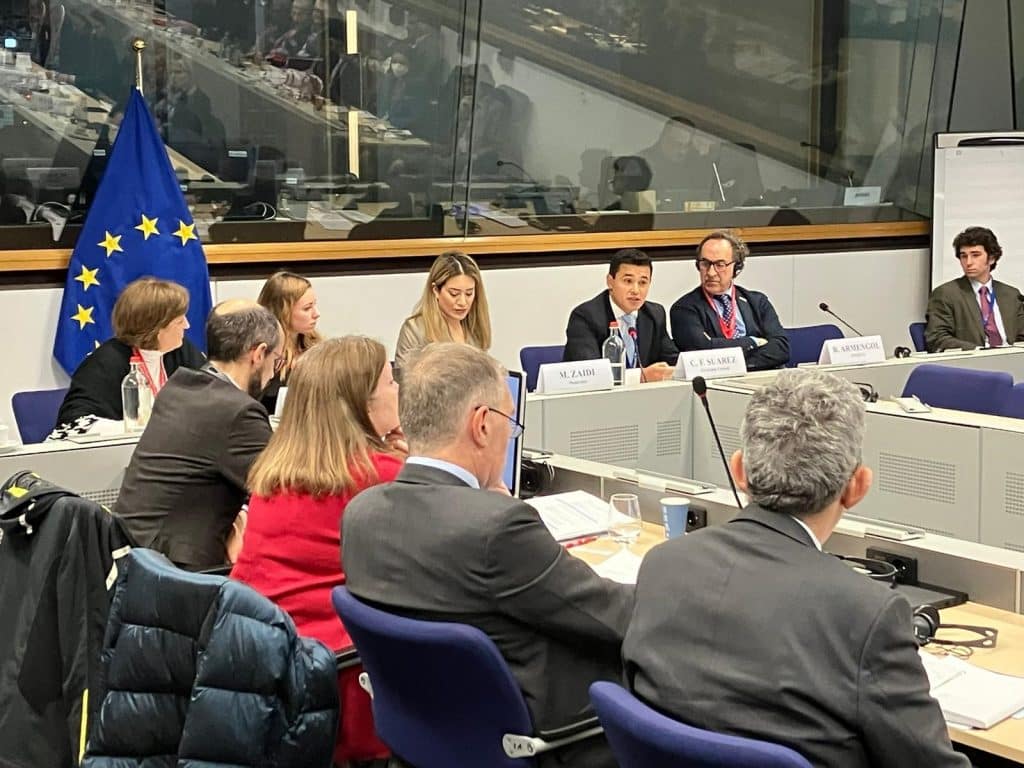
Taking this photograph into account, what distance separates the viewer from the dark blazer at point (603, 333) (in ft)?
20.0

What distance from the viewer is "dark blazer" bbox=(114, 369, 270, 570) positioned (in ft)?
11.9

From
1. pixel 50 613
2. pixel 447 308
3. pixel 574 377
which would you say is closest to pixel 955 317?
pixel 447 308

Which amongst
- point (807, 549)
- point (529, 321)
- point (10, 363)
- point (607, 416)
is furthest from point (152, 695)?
point (529, 321)

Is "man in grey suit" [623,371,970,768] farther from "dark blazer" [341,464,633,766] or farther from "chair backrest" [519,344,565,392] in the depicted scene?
"chair backrest" [519,344,565,392]

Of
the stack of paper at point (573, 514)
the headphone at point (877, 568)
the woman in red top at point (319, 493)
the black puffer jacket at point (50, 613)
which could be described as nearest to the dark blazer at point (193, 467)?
the black puffer jacket at point (50, 613)

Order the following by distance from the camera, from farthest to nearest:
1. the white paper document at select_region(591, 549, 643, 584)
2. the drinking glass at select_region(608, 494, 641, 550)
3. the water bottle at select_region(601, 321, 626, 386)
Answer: the water bottle at select_region(601, 321, 626, 386)
the drinking glass at select_region(608, 494, 641, 550)
the white paper document at select_region(591, 549, 643, 584)

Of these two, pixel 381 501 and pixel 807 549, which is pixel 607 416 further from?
pixel 807 549

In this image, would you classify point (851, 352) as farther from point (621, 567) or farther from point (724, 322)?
point (621, 567)

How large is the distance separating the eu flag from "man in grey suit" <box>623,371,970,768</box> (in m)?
4.80

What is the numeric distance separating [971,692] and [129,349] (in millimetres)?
3203

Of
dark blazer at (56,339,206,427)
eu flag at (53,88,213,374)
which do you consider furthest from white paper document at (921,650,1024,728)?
eu flag at (53,88,213,374)

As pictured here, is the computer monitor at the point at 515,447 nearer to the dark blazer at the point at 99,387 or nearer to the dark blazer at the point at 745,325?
the dark blazer at the point at 99,387

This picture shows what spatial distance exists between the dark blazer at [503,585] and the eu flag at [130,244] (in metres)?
4.25

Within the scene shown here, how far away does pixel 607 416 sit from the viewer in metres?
4.93
